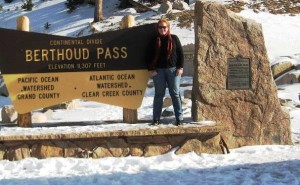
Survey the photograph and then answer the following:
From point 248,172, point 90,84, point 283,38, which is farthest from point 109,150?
point 283,38

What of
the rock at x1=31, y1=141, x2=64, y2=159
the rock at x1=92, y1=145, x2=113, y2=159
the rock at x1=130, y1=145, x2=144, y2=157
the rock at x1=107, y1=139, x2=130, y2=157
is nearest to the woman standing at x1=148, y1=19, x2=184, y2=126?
the rock at x1=130, y1=145, x2=144, y2=157

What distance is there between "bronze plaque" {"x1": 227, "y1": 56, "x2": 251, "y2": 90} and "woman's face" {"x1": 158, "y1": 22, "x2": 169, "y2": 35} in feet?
4.13

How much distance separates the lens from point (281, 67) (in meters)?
15.2

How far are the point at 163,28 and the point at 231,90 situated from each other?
157 cm

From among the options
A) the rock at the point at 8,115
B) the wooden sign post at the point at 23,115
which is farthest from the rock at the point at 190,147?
the rock at the point at 8,115

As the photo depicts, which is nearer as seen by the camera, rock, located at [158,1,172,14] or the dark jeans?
the dark jeans

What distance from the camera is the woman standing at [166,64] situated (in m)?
7.16

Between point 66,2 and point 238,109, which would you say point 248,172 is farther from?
point 66,2

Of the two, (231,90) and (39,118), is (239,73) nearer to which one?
(231,90)

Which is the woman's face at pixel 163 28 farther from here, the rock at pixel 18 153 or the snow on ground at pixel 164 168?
the rock at pixel 18 153

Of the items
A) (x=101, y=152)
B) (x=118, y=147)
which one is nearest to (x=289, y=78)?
(x=118, y=147)

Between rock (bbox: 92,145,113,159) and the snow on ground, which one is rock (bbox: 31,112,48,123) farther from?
rock (bbox: 92,145,113,159)

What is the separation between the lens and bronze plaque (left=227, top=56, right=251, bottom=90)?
25.2 feet

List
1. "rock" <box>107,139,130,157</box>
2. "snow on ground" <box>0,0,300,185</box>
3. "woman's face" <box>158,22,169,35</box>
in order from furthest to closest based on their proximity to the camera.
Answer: "woman's face" <box>158,22,169,35</box> < "rock" <box>107,139,130,157</box> < "snow on ground" <box>0,0,300,185</box>
